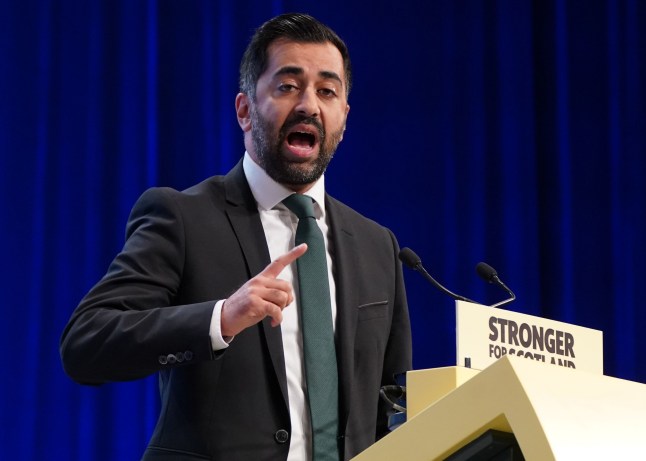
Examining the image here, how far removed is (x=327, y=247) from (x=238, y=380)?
1.25ft

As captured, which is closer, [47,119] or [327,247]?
[327,247]

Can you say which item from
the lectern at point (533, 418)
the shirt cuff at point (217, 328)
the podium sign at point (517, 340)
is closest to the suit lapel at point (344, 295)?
the shirt cuff at point (217, 328)

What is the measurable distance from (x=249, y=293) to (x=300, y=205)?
1.89 feet

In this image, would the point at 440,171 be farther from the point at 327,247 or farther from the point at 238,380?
the point at 238,380

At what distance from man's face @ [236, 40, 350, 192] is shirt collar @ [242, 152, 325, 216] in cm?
1

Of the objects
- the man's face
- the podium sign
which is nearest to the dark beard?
the man's face

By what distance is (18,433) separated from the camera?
10.3ft

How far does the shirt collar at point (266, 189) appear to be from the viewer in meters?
2.00

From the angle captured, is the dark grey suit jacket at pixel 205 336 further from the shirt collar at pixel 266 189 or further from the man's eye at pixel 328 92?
the man's eye at pixel 328 92

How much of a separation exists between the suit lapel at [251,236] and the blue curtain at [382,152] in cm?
141

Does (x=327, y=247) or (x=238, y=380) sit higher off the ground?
(x=327, y=247)

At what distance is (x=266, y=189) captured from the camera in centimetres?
201

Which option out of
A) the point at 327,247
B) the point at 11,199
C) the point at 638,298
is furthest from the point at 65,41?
the point at 638,298

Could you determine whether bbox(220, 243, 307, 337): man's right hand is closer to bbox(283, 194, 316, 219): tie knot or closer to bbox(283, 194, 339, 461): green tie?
bbox(283, 194, 339, 461): green tie
